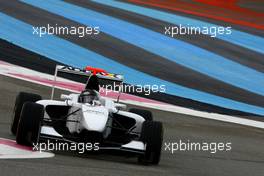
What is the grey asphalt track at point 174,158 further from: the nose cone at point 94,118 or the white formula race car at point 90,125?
the nose cone at point 94,118

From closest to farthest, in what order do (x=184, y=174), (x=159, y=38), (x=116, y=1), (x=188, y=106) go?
(x=184, y=174) → (x=188, y=106) → (x=159, y=38) → (x=116, y=1)

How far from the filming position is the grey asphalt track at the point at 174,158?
687cm

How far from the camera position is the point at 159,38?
18625mm

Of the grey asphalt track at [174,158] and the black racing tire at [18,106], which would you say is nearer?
the grey asphalt track at [174,158]

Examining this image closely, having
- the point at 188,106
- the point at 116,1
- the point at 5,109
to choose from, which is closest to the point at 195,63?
the point at 188,106

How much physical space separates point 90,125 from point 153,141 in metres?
0.75

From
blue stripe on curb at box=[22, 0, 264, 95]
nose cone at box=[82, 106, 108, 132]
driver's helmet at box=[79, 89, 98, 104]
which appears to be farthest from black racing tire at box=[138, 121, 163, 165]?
blue stripe on curb at box=[22, 0, 264, 95]

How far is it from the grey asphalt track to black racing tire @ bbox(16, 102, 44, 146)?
0.36 meters

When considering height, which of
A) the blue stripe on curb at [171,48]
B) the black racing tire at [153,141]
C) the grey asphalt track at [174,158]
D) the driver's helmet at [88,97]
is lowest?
the grey asphalt track at [174,158]

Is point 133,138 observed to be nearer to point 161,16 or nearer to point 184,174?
point 184,174

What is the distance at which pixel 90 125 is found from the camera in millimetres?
7891

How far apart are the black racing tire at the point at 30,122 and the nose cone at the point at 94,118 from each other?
1.75 ft

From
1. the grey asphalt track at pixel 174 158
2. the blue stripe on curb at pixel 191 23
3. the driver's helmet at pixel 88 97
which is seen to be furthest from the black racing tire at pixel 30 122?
the blue stripe on curb at pixel 191 23

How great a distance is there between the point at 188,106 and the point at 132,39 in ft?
15.7
